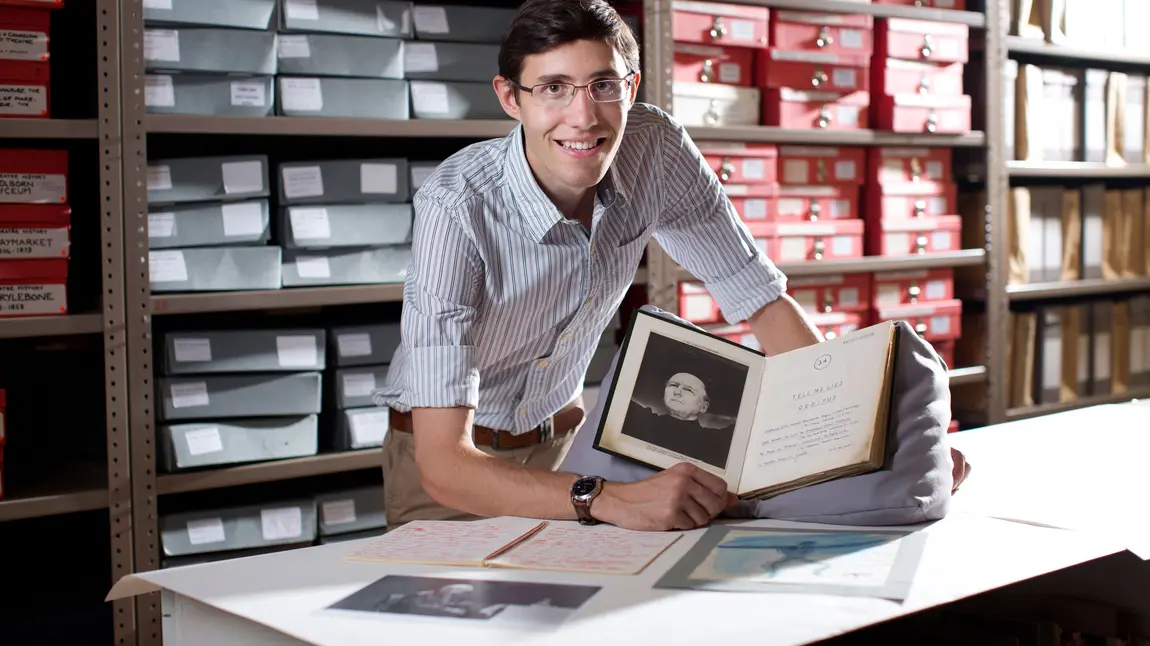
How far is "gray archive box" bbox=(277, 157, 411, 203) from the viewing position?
7.39ft

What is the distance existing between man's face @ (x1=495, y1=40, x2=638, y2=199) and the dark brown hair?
0.01m

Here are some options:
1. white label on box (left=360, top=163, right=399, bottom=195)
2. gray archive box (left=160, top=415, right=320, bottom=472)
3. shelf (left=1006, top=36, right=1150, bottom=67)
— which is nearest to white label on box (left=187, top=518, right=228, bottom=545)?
gray archive box (left=160, top=415, right=320, bottom=472)

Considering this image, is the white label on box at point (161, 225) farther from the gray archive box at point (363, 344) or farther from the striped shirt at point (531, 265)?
the striped shirt at point (531, 265)

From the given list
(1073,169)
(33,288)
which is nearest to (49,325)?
(33,288)

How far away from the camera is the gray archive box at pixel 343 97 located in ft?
7.36

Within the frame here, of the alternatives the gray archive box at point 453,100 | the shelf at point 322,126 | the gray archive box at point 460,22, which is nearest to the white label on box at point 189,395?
the shelf at point 322,126

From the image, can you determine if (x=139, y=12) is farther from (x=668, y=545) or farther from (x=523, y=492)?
(x=668, y=545)

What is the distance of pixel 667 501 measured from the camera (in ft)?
3.89

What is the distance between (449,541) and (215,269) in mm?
1226

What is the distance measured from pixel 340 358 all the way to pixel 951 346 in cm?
188

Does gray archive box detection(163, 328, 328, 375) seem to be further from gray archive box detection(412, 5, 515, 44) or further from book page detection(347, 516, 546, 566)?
book page detection(347, 516, 546, 566)

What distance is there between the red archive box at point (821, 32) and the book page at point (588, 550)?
1941 mm

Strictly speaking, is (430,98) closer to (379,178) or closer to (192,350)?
(379,178)

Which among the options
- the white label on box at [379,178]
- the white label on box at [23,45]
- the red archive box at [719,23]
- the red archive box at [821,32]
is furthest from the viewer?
the red archive box at [821,32]
